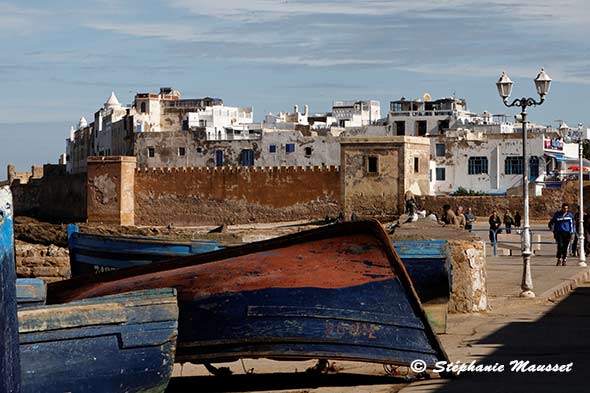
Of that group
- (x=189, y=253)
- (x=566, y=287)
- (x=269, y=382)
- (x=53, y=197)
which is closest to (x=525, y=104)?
(x=566, y=287)

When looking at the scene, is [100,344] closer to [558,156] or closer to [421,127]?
Answer: [558,156]

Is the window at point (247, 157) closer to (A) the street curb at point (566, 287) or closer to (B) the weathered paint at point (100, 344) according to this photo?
(A) the street curb at point (566, 287)

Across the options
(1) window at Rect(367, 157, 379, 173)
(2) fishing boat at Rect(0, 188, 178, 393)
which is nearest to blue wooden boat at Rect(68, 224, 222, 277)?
(2) fishing boat at Rect(0, 188, 178, 393)

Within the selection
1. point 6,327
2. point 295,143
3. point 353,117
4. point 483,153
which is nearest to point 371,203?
point 483,153

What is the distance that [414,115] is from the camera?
6000 cm

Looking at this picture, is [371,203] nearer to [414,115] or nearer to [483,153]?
[483,153]

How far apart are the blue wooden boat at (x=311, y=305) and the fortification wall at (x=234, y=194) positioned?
123ft

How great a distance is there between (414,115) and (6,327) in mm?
55156

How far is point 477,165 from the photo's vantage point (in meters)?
50.4

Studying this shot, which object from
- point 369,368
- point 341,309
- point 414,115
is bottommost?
point 369,368

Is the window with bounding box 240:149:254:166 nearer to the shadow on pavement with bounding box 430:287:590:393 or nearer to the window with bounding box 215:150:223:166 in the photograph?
the window with bounding box 215:150:223:166

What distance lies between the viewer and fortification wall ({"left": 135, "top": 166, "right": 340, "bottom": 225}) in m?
47.2

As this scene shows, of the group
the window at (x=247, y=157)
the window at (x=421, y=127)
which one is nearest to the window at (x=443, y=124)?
the window at (x=421, y=127)

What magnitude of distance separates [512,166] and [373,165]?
9.88m
